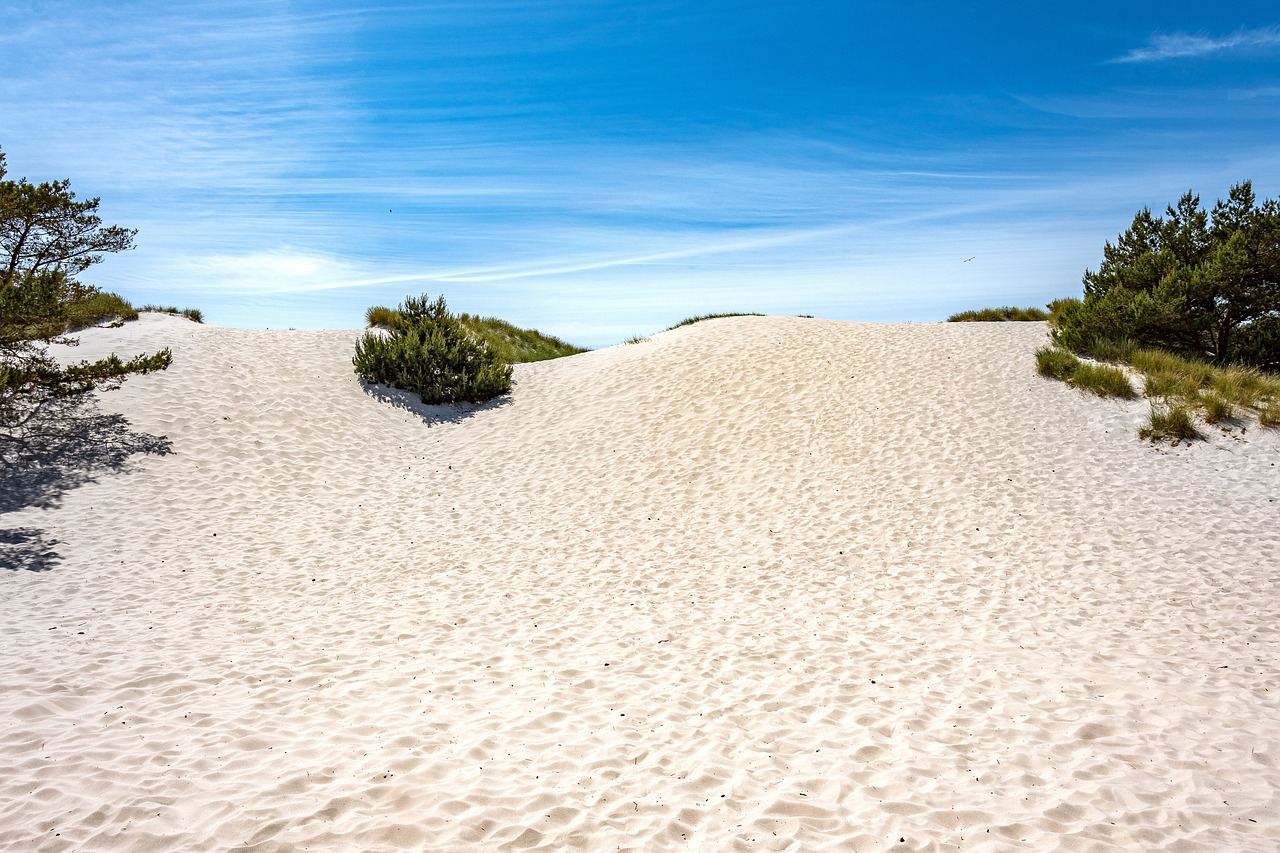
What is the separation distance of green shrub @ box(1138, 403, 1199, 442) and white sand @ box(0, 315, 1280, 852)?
1.06 feet

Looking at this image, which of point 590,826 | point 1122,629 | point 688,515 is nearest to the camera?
point 590,826

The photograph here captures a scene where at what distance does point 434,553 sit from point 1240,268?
698 inches

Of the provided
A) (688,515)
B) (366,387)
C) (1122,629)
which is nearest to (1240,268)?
(1122,629)

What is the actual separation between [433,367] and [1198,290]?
18.4 m

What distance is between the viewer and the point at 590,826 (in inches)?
175

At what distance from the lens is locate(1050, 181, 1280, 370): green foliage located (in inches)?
607

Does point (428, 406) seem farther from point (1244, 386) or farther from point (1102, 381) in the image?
point (1244, 386)

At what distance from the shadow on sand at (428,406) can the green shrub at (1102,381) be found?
13193 millimetres

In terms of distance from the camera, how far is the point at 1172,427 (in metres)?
12.8

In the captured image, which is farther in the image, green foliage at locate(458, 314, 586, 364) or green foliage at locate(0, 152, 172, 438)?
green foliage at locate(458, 314, 586, 364)

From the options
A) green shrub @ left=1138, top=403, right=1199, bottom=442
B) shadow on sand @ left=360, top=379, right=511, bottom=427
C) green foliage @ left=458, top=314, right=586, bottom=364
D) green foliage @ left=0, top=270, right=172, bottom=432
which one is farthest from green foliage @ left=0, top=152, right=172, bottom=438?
green shrub @ left=1138, top=403, right=1199, bottom=442

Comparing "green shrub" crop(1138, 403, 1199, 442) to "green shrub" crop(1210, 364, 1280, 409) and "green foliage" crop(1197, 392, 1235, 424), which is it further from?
"green shrub" crop(1210, 364, 1280, 409)

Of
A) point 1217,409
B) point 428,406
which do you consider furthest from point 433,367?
point 1217,409

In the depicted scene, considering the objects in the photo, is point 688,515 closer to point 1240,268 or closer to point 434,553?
point 434,553
